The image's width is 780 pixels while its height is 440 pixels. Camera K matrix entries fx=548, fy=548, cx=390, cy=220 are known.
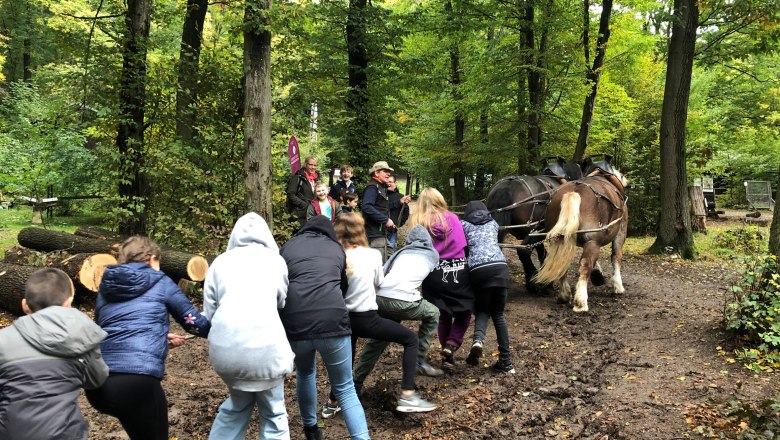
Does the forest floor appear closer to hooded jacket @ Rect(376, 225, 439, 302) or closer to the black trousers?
hooded jacket @ Rect(376, 225, 439, 302)

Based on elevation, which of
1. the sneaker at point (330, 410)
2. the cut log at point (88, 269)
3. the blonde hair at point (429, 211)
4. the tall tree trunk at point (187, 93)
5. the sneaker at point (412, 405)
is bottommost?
the sneaker at point (330, 410)

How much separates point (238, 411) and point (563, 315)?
5.42 meters

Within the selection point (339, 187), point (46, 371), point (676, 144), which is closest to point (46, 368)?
point (46, 371)

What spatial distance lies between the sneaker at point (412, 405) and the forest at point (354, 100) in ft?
12.3

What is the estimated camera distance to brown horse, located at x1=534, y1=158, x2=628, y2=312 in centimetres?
761

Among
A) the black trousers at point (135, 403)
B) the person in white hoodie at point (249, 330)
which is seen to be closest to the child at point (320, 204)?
the person in white hoodie at point (249, 330)

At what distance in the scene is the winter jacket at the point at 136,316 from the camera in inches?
122

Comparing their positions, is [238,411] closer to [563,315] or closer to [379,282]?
[379,282]

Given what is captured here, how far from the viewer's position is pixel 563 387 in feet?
16.9

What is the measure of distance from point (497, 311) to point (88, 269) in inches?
204

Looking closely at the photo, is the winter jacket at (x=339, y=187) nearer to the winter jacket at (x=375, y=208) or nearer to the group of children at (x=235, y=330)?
the winter jacket at (x=375, y=208)

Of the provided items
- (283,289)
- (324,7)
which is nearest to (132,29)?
(324,7)

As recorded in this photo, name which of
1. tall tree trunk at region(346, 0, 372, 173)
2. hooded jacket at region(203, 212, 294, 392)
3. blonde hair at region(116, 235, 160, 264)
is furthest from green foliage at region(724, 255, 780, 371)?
tall tree trunk at region(346, 0, 372, 173)

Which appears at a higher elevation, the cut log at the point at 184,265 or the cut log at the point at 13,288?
the cut log at the point at 184,265
